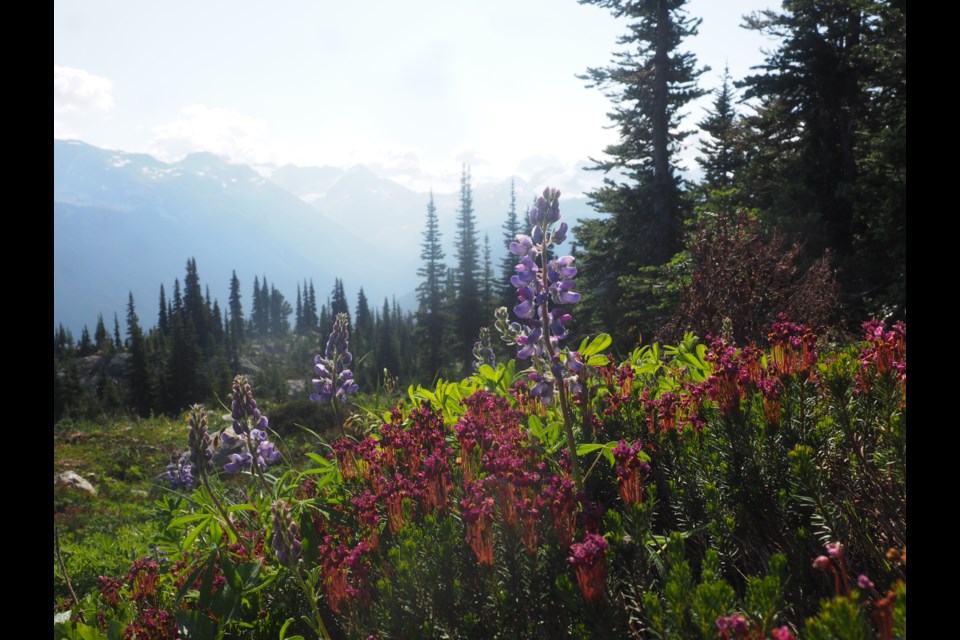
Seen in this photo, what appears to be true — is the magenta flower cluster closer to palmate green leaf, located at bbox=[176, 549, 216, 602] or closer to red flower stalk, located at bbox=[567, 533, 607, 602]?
red flower stalk, located at bbox=[567, 533, 607, 602]

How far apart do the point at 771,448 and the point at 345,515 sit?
2.15 m

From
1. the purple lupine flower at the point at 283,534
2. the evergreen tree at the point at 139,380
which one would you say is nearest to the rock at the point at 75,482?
the purple lupine flower at the point at 283,534

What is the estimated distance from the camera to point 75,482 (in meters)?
18.7

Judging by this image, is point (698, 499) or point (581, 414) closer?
point (698, 499)

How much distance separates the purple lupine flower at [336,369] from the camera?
5.02 metres

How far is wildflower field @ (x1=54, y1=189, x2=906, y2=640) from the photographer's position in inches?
65.8

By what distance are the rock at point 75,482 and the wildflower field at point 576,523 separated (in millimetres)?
19688

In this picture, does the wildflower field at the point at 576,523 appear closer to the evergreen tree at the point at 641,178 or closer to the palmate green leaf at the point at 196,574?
the palmate green leaf at the point at 196,574

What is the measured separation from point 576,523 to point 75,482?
23.0 metres

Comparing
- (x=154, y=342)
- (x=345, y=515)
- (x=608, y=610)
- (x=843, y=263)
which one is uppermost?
(x=843, y=263)

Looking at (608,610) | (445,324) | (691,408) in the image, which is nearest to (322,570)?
(608,610)

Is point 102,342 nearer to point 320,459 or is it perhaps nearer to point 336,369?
point 336,369

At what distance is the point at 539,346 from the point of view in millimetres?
2736
